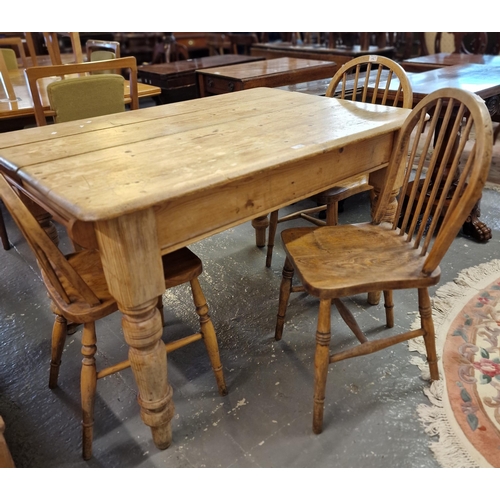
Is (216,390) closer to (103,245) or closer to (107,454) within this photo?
(107,454)

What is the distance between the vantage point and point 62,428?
144 cm

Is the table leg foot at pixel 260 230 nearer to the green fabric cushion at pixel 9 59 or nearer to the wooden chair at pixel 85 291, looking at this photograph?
the wooden chair at pixel 85 291

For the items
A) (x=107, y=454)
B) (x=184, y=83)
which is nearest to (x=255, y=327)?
(x=107, y=454)

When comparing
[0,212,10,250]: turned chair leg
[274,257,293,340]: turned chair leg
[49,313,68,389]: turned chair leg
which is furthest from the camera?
[0,212,10,250]: turned chair leg

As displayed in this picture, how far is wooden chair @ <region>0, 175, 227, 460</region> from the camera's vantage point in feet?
3.32

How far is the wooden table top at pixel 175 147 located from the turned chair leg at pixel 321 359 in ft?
1.15

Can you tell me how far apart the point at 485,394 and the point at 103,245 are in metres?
1.33

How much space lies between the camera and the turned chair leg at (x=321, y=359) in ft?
4.19

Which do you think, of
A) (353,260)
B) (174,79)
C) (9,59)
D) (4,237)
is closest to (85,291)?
(353,260)

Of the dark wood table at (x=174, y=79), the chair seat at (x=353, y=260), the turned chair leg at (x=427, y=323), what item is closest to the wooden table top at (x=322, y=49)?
the dark wood table at (x=174, y=79)

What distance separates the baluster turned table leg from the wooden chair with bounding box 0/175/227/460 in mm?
105

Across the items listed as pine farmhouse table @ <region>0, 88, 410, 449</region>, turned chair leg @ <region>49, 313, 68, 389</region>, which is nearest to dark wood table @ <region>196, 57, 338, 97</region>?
pine farmhouse table @ <region>0, 88, 410, 449</region>

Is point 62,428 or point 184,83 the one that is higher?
point 184,83

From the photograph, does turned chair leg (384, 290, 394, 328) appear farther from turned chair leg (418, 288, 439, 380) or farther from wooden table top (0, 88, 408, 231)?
wooden table top (0, 88, 408, 231)
